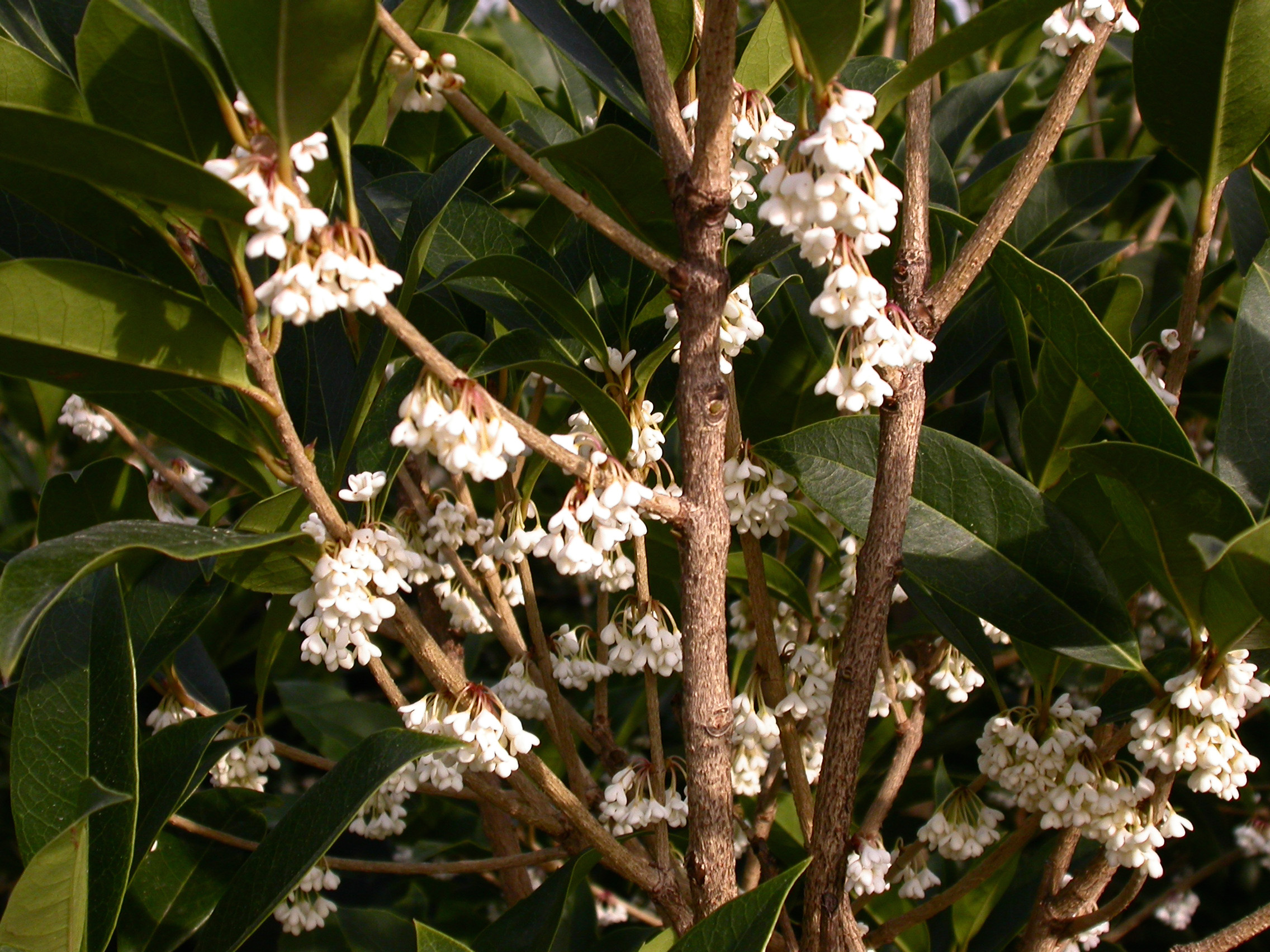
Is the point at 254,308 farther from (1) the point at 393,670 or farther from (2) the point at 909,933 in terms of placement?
(1) the point at 393,670

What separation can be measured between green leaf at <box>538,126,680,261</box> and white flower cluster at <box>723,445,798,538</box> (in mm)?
314

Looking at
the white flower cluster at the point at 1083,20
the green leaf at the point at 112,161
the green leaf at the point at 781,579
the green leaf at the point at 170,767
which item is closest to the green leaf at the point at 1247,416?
the white flower cluster at the point at 1083,20

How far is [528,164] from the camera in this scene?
978 mm

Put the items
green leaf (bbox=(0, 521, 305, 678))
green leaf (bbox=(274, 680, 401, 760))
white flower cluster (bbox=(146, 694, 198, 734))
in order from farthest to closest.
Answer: green leaf (bbox=(274, 680, 401, 760)), white flower cluster (bbox=(146, 694, 198, 734)), green leaf (bbox=(0, 521, 305, 678))

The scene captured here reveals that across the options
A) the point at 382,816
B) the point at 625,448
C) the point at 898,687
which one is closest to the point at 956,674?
the point at 898,687

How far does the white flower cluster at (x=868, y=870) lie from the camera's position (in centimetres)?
142

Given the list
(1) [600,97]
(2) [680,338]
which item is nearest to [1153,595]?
(1) [600,97]

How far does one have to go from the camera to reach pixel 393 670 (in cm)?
273

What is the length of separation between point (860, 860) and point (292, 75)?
1159 millimetres

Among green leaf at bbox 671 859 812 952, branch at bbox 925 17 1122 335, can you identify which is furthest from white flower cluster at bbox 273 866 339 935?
branch at bbox 925 17 1122 335

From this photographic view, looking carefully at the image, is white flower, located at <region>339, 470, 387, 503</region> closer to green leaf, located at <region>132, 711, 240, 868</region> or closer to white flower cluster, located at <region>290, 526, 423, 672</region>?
white flower cluster, located at <region>290, 526, 423, 672</region>

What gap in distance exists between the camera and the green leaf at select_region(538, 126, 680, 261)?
104cm

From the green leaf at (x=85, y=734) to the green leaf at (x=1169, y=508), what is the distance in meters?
1.07

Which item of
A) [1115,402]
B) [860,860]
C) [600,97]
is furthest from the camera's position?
[600,97]
